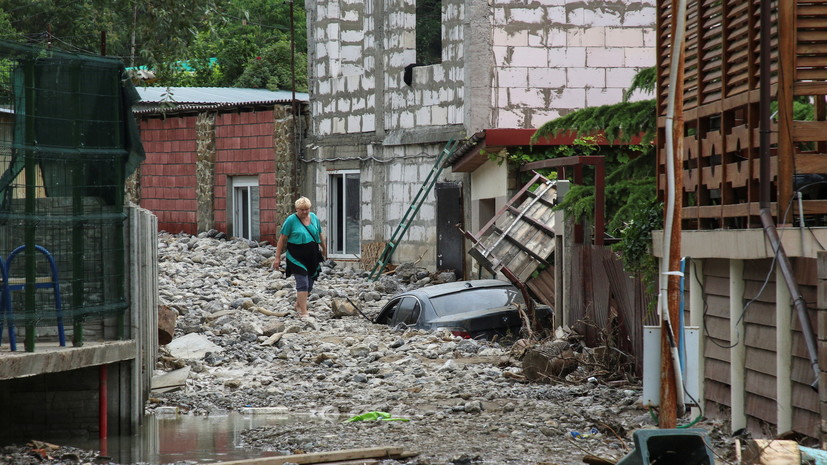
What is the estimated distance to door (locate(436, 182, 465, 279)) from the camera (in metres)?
21.5

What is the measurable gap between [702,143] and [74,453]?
18.8ft

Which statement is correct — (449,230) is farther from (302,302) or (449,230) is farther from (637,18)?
(637,18)

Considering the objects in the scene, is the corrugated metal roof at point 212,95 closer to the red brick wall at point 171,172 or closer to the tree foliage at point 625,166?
the red brick wall at point 171,172

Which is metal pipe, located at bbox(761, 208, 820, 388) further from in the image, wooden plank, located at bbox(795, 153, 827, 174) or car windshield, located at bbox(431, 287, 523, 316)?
car windshield, located at bbox(431, 287, 523, 316)

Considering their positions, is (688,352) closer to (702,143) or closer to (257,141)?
(702,143)

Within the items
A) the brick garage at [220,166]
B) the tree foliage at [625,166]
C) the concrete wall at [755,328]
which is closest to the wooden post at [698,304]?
the concrete wall at [755,328]

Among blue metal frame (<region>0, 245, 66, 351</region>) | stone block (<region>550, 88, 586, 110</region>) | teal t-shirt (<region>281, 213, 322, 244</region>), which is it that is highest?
stone block (<region>550, 88, 586, 110</region>)

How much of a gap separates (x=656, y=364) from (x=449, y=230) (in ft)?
47.6

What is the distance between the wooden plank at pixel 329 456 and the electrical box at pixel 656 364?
2213mm

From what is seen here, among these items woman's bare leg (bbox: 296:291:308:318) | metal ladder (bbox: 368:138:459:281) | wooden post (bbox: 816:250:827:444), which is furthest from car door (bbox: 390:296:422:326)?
wooden post (bbox: 816:250:827:444)

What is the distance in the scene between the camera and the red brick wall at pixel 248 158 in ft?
88.3

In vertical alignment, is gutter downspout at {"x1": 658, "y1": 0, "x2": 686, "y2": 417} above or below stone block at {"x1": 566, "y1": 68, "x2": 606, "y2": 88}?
below

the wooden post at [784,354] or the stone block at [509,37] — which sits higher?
the stone block at [509,37]

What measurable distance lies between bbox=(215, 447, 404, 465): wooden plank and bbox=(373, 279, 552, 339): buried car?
6750mm
